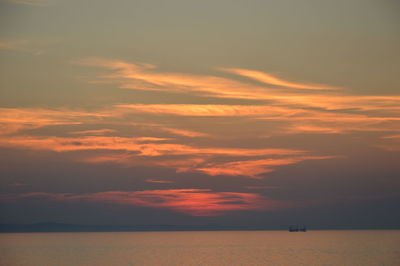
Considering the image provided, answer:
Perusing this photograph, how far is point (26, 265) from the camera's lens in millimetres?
132625

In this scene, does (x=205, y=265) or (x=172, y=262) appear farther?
(x=172, y=262)

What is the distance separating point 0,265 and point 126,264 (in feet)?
98.4

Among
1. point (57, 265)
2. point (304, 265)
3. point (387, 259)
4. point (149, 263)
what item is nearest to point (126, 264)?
point (149, 263)

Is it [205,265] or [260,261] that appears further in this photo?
[260,261]

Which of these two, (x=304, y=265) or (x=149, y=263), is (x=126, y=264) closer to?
(x=149, y=263)

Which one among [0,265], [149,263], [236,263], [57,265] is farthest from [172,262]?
[0,265]

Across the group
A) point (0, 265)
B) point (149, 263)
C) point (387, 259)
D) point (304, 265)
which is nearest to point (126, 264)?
point (149, 263)

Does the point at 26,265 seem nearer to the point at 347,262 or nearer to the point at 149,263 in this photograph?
the point at 149,263

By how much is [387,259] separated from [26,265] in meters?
84.4

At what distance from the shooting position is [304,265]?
125m

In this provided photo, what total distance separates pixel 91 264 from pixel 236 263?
3311cm

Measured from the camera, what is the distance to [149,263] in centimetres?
13200

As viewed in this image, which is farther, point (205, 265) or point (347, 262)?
point (347, 262)

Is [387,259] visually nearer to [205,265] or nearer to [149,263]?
[205,265]
